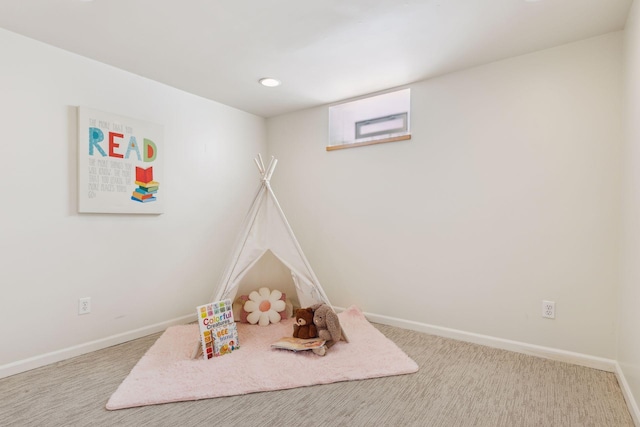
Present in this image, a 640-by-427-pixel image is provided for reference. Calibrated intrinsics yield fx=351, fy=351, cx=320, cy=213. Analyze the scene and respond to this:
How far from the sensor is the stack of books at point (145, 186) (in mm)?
2824

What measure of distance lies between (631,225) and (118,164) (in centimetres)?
332

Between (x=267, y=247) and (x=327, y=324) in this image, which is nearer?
(x=327, y=324)

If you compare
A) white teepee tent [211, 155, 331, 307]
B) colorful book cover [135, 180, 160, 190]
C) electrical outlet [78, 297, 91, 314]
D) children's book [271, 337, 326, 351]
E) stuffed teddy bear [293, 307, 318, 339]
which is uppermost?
colorful book cover [135, 180, 160, 190]

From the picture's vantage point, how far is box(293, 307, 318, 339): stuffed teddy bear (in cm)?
268

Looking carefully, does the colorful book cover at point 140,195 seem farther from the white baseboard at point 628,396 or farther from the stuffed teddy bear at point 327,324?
the white baseboard at point 628,396

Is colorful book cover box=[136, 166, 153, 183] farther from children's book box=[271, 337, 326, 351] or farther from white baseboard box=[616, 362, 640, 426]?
white baseboard box=[616, 362, 640, 426]

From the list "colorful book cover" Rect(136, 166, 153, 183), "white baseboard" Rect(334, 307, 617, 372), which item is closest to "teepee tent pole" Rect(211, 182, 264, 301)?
"colorful book cover" Rect(136, 166, 153, 183)

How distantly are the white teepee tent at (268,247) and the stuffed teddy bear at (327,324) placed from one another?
0.14 m

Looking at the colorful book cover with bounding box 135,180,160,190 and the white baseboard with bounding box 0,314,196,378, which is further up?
the colorful book cover with bounding box 135,180,160,190

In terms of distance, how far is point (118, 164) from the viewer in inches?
106

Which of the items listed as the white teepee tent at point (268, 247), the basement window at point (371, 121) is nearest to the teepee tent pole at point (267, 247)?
the white teepee tent at point (268, 247)

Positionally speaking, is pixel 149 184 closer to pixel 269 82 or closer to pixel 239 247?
pixel 239 247

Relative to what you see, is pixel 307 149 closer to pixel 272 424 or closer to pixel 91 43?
pixel 91 43

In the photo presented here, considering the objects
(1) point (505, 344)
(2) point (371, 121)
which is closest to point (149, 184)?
(2) point (371, 121)
